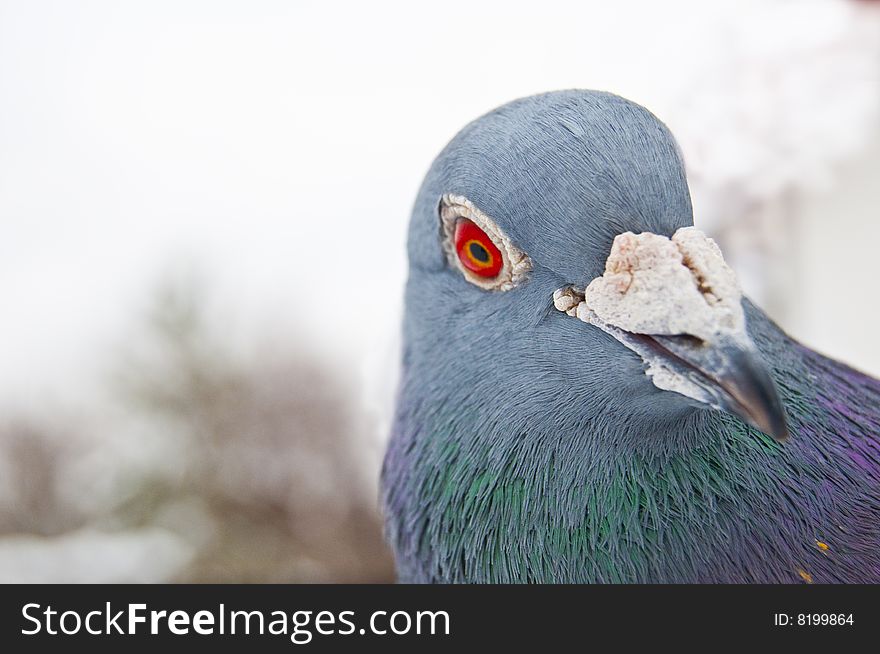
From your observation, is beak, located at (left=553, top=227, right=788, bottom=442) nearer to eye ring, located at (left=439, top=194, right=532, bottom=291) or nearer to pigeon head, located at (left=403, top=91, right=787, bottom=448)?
pigeon head, located at (left=403, top=91, right=787, bottom=448)

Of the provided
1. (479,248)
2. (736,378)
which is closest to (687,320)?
(736,378)

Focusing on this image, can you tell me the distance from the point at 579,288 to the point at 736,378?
338 mm

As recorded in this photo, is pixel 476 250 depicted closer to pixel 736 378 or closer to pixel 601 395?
pixel 601 395

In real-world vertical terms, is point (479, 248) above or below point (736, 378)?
above

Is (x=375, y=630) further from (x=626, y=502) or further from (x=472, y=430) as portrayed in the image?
(x=626, y=502)

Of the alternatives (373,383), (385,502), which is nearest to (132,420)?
(373,383)

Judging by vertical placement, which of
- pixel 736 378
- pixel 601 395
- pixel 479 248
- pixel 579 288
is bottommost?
pixel 736 378

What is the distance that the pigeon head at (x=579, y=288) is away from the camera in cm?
124

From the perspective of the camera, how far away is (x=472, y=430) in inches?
65.6

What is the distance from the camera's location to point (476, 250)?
5.20 ft

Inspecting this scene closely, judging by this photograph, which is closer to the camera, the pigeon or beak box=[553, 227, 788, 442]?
beak box=[553, 227, 788, 442]

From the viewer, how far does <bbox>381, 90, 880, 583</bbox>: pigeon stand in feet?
4.43

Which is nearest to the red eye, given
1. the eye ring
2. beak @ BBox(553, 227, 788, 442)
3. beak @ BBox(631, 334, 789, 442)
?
the eye ring

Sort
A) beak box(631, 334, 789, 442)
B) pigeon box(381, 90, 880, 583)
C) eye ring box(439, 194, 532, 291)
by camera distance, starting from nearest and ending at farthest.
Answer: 1. beak box(631, 334, 789, 442)
2. pigeon box(381, 90, 880, 583)
3. eye ring box(439, 194, 532, 291)
